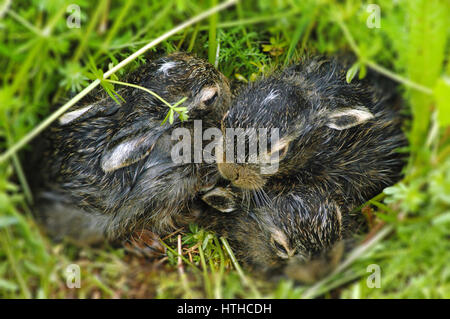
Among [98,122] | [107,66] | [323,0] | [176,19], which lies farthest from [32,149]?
[323,0]

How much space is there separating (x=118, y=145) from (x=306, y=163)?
1594 millimetres

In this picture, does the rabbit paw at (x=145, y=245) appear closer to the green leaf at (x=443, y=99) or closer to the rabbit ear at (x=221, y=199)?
the rabbit ear at (x=221, y=199)

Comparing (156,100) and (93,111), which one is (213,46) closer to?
(156,100)

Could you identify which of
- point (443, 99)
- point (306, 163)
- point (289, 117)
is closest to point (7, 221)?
point (289, 117)

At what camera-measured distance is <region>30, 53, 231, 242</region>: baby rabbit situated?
3391 mm

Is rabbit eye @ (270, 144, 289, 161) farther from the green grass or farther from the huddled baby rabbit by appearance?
the green grass

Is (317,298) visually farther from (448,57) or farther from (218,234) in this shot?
(448,57)

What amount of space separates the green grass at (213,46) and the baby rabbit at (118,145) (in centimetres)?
20

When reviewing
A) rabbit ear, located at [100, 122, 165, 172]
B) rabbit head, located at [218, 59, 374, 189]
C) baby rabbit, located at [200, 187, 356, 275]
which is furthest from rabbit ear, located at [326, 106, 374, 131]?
rabbit ear, located at [100, 122, 165, 172]

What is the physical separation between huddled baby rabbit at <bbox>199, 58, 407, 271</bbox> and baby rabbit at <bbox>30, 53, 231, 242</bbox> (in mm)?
371

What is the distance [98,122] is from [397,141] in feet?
8.28

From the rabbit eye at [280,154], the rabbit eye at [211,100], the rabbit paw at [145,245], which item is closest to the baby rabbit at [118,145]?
the rabbit eye at [211,100]

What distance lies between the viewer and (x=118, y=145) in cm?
329

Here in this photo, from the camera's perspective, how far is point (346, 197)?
3.67m
